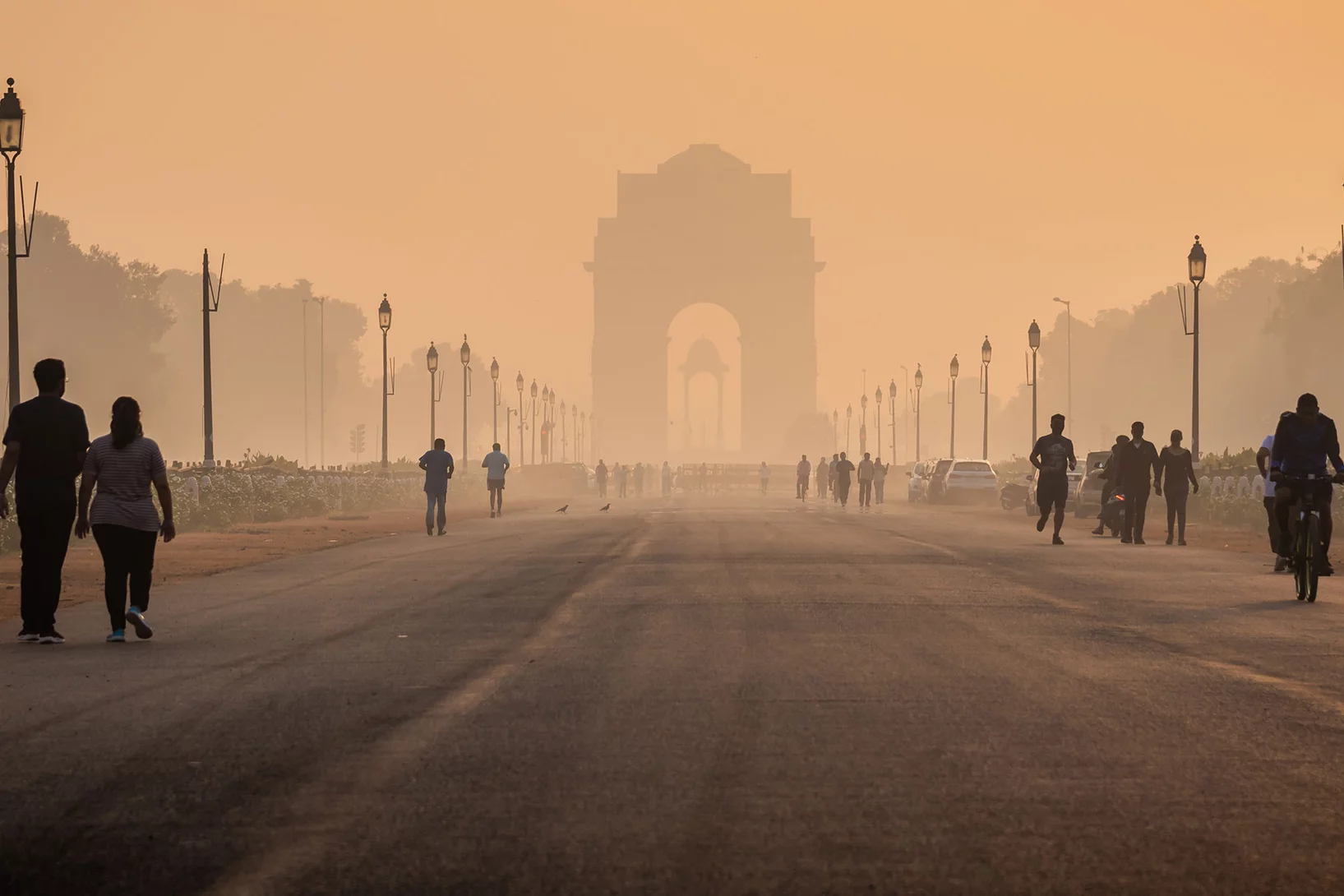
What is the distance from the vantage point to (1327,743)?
756 cm

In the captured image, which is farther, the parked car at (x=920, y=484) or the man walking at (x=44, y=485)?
the parked car at (x=920, y=484)

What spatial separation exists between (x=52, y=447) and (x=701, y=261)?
152 meters

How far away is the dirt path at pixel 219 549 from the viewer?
18875 millimetres

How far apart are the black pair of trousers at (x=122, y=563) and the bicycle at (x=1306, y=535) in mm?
9573

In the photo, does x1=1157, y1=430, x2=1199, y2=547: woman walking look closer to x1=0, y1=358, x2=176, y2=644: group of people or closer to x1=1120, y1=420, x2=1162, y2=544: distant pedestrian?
x1=1120, y1=420, x2=1162, y2=544: distant pedestrian

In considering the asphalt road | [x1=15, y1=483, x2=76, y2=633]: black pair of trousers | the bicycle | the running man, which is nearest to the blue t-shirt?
the running man

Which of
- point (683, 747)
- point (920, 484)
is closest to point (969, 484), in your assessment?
point (920, 484)

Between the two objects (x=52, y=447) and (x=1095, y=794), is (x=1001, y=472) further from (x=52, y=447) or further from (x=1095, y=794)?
(x=1095, y=794)

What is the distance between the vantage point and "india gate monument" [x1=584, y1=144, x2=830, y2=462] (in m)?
162

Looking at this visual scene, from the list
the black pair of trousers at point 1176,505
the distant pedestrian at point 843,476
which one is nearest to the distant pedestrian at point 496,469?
the distant pedestrian at point 843,476

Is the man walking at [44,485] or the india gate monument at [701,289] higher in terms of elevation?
the india gate monument at [701,289]

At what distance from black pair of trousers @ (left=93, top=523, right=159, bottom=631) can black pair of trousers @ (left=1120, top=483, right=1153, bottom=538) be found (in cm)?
1807

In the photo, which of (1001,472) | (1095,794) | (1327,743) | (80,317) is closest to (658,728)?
(1095,794)

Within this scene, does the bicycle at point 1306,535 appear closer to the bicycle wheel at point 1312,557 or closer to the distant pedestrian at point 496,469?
the bicycle wheel at point 1312,557
